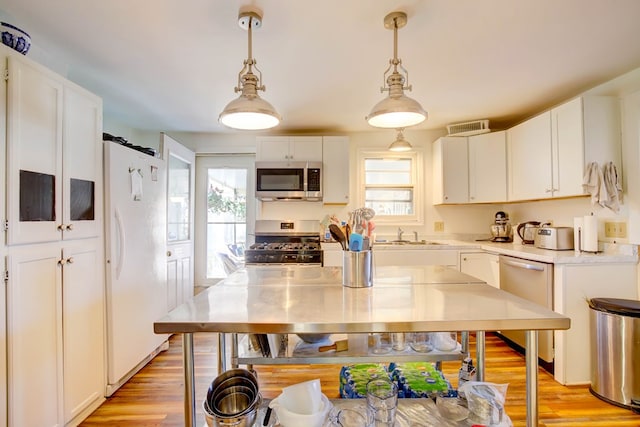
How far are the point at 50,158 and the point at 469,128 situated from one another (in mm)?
3676

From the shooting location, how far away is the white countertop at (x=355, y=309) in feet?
3.00

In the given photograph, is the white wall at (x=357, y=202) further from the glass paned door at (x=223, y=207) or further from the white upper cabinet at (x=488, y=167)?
the white upper cabinet at (x=488, y=167)

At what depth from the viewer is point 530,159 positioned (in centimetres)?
297

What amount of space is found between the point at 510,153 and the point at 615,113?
91 centimetres

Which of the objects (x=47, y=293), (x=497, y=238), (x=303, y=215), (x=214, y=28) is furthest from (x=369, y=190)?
(x=47, y=293)

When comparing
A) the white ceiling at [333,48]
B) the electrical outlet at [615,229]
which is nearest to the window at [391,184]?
the white ceiling at [333,48]

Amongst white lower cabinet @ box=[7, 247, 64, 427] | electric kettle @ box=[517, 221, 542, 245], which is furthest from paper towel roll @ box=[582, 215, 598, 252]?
white lower cabinet @ box=[7, 247, 64, 427]

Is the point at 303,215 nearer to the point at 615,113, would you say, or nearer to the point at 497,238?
the point at 497,238

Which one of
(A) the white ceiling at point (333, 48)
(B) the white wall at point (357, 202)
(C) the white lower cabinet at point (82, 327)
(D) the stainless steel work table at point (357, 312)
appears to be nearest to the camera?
(D) the stainless steel work table at point (357, 312)

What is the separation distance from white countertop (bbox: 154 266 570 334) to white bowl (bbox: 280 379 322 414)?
1.00 ft

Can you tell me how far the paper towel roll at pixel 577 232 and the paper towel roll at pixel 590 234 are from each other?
43 millimetres

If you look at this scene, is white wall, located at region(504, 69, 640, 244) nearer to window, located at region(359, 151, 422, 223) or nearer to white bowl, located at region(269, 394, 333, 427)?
window, located at region(359, 151, 422, 223)

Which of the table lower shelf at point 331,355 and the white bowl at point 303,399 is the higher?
the table lower shelf at point 331,355

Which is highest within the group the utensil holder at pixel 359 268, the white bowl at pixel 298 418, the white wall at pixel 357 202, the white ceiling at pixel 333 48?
the white ceiling at pixel 333 48
